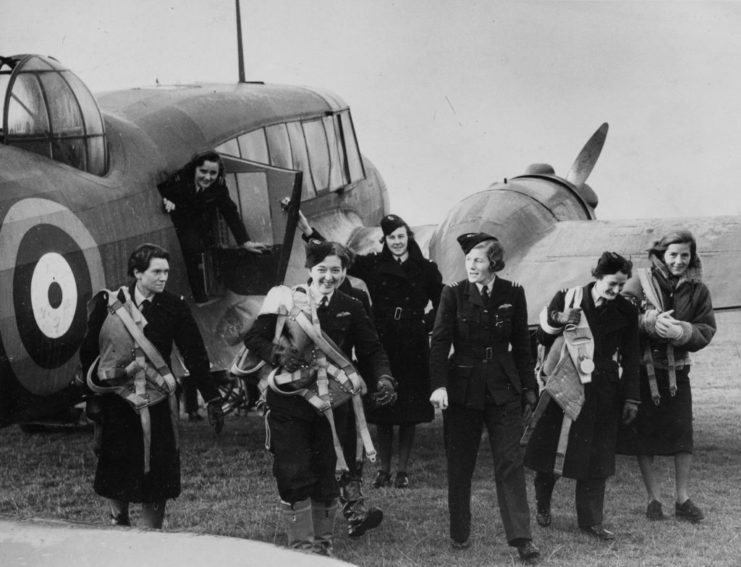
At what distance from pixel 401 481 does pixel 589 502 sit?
1.70 meters

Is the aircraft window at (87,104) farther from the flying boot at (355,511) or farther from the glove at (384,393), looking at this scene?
the flying boot at (355,511)

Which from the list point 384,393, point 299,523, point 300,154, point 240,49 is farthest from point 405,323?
point 240,49

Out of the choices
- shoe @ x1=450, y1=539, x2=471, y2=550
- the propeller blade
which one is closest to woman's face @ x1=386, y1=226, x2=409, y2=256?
shoe @ x1=450, y1=539, x2=471, y2=550

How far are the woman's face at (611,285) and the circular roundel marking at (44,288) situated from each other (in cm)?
314

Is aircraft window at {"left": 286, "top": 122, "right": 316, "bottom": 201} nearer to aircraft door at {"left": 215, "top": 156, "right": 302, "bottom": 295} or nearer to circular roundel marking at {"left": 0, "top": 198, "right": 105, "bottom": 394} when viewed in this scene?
aircraft door at {"left": 215, "top": 156, "right": 302, "bottom": 295}

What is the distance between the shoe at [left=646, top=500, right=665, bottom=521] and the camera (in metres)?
7.20

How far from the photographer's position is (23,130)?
6.83 m

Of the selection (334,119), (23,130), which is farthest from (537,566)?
(334,119)

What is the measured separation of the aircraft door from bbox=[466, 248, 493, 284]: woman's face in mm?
2331

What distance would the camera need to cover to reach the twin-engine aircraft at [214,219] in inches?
254

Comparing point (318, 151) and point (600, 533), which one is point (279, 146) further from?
point (600, 533)

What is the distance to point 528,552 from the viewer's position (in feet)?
20.5

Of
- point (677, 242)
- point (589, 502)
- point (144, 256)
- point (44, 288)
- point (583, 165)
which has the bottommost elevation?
point (589, 502)

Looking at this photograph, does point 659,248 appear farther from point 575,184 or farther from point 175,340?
point 575,184
